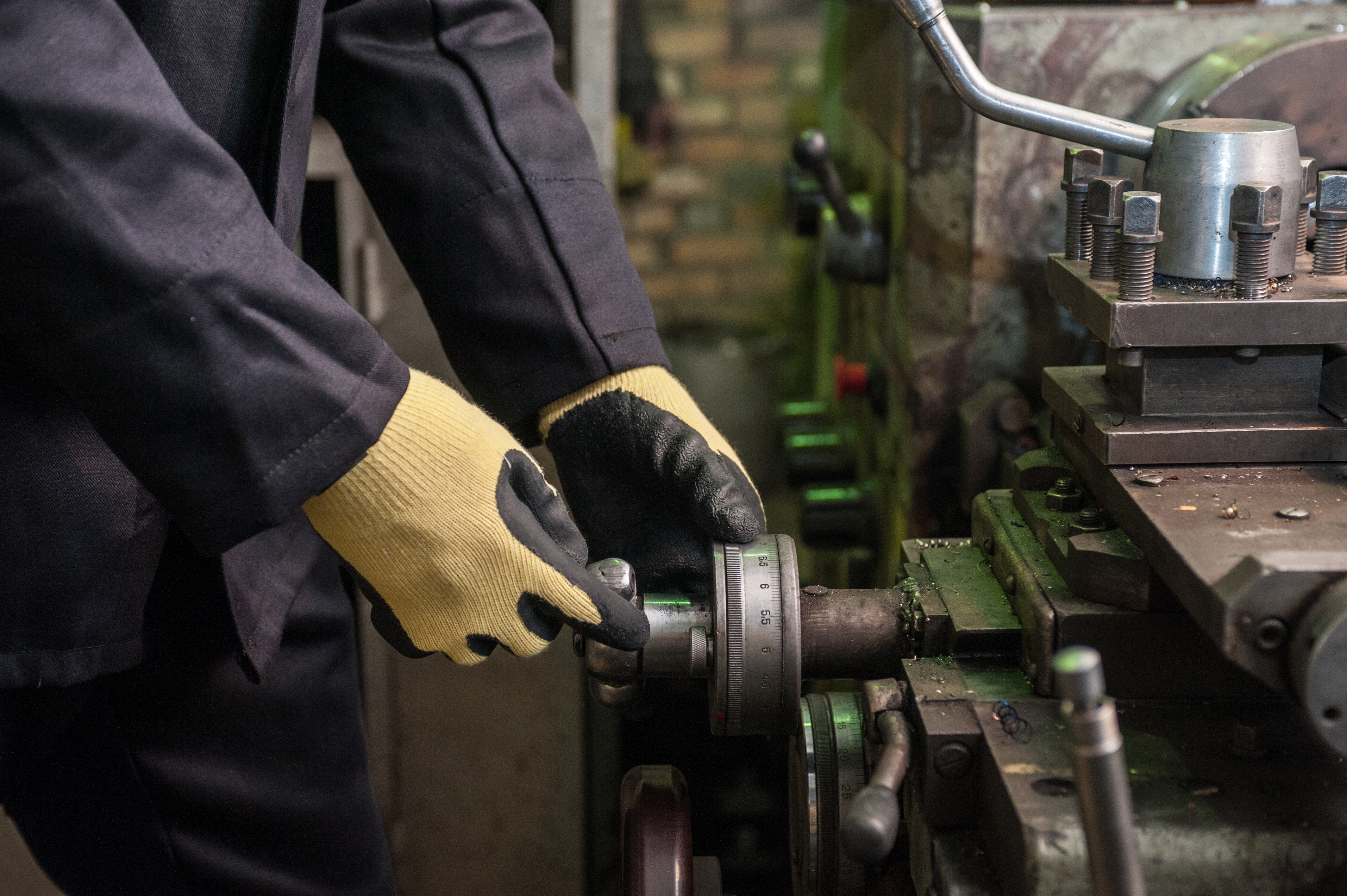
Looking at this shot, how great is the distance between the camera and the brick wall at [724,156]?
10.5ft

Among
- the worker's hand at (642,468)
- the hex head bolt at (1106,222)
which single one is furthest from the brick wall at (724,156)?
the hex head bolt at (1106,222)

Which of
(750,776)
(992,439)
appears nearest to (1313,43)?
(992,439)

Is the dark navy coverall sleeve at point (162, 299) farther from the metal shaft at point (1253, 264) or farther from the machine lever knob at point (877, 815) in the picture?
the metal shaft at point (1253, 264)

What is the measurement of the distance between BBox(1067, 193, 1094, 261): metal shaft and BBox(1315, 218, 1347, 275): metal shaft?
162 millimetres

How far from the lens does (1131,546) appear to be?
0.81 m

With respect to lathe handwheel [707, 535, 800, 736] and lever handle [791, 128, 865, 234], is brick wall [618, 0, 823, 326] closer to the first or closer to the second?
lever handle [791, 128, 865, 234]

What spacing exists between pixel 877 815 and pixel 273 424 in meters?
0.46

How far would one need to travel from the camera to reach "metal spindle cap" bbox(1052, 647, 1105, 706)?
544mm

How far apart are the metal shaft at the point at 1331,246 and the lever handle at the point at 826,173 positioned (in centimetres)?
76

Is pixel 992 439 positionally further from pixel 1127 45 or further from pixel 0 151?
pixel 0 151

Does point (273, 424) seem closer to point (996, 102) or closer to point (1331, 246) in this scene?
point (996, 102)

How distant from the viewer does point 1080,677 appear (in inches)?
21.5

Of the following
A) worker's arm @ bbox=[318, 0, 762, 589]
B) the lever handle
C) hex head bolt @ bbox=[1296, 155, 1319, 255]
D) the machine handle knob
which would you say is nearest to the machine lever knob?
the machine handle knob

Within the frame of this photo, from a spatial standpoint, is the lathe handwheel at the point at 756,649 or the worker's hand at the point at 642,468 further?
the worker's hand at the point at 642,468
